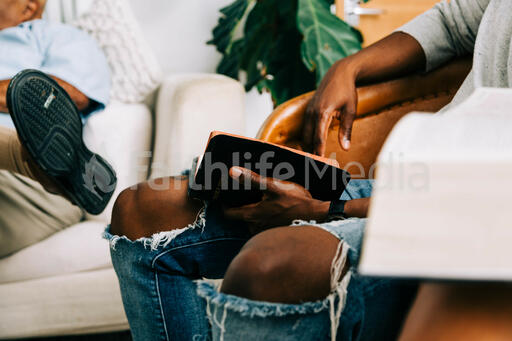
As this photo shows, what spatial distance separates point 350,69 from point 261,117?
1067 mm

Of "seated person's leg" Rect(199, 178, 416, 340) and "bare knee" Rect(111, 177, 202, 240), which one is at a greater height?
"seated person's leg" Rect(199, 178, 416, 340)

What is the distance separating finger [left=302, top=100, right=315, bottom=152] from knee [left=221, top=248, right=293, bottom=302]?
405 millimetres

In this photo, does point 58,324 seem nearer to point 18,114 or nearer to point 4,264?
point 4,264

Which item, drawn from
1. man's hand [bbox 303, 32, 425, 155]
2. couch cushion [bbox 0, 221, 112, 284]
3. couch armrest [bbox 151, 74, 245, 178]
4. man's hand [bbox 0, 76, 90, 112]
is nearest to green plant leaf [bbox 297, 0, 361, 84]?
couch armrest [bbox 151, 74, 245, 178]

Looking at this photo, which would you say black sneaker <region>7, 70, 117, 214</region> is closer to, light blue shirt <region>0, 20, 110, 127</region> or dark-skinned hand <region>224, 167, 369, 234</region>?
light blue shirt <region>0, 20, 110, 127</region>

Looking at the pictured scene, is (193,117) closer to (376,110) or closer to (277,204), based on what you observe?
(376,110)

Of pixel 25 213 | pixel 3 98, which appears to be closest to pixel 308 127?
pixel 25 213

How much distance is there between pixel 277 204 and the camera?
0.58 m

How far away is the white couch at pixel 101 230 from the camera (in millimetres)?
1025

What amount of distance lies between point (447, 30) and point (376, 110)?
188mm

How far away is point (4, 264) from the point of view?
1.00 meters

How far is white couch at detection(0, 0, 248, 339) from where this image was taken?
1025 millimetres

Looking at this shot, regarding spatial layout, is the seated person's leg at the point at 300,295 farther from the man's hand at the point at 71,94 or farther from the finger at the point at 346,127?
the man's hand at the point at 71,94

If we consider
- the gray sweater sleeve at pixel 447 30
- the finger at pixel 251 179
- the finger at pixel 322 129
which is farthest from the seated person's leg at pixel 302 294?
the gray sweater sleeve at pixel 447 30
